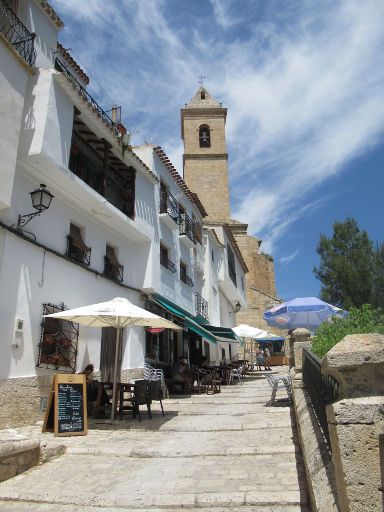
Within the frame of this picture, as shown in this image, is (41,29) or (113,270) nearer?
(41,29)

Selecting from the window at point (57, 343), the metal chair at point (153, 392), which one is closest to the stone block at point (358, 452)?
the metal chair at point (153, 392)

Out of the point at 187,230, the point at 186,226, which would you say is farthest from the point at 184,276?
the point at 186,226

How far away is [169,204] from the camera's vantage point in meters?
16.3

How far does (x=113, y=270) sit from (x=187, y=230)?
623cm

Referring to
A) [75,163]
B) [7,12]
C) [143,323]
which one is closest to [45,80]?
[7,12]

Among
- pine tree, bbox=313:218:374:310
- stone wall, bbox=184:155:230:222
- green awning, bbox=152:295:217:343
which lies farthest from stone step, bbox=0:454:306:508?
stone wall, bbox=184:155:230:222

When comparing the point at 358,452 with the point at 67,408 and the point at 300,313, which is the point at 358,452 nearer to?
the point at 67,408

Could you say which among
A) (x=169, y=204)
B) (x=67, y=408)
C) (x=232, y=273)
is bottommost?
(x=67, y=408)

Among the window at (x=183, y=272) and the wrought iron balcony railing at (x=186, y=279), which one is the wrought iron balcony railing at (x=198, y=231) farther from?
the wrought iron balcony railing at (x=186, y=279)

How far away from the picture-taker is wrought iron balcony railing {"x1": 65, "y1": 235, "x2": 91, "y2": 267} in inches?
409

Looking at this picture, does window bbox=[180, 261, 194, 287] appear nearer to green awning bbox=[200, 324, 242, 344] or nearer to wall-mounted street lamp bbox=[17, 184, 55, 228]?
green awning bbox=[200, 324, 242, 344]

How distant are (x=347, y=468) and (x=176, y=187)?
15.9 meters

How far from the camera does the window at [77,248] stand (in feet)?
34.3

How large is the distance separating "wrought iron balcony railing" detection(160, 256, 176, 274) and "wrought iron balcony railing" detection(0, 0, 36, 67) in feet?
27.1
